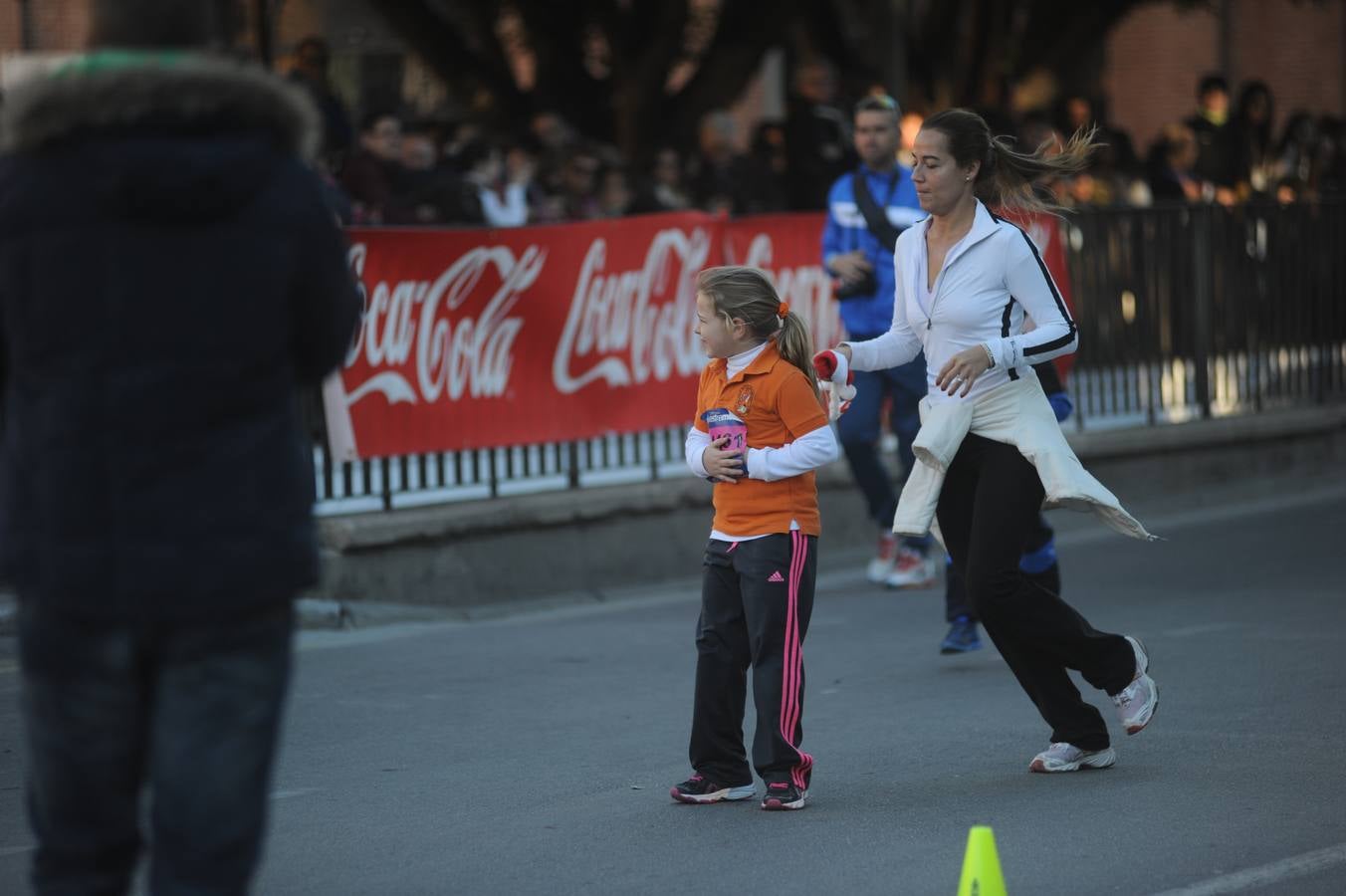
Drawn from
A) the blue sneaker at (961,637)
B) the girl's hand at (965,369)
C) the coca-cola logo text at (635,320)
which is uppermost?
the coca-cola logo text at (635,320)

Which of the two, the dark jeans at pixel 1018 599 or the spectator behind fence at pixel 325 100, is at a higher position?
the spectator behind fence at pixel 325 100

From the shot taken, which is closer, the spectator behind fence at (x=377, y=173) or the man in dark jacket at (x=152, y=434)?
the man in dark jacket at (x=152, y=434)

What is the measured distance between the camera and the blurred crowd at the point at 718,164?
39.7ft

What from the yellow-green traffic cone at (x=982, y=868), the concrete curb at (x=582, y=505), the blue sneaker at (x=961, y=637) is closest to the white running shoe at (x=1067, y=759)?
the yellow-green traffic cone at (x=982, y=868)

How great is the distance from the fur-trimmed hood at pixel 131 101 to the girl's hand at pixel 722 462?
2.73 metres

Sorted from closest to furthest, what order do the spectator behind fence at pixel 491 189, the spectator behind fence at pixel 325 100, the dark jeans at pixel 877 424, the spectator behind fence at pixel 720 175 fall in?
the dark jeans at pixel 877 424 → the spectator behind fence at pixel 325 100 → the spectator behind fence at pixel 491 189 → the spectator behind fence at pixel 720 175

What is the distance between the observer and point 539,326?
34.0 ft

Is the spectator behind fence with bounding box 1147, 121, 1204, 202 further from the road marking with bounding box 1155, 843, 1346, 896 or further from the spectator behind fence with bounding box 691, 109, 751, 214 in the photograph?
the road marking with bounding box 1155, 843, 1346, 896

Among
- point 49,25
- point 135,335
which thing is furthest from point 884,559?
point 49,25

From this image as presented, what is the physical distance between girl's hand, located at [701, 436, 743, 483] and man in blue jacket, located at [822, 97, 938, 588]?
3.44 meters

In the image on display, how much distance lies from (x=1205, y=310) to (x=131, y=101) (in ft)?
36.8

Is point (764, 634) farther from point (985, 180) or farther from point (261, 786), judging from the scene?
point (261, 786)

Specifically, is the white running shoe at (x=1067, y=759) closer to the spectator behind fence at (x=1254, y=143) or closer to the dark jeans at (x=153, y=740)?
the dark jeans at (x=153, y=740)

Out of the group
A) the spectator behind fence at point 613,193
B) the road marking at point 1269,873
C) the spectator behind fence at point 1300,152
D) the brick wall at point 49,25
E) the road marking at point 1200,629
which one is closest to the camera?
the road marking at point 1269,873
